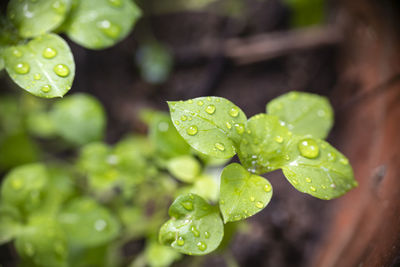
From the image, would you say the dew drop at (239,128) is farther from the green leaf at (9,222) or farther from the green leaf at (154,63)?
the green leaf at (154,63)

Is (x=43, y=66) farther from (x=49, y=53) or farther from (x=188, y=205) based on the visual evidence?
(x=188, y=205)

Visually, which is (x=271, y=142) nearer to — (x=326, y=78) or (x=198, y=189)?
(x=198, y=189)

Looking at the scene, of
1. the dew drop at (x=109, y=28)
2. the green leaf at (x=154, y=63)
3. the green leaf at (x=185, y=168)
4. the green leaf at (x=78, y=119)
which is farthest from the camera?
A: the green leaf at (x=154, y=63)

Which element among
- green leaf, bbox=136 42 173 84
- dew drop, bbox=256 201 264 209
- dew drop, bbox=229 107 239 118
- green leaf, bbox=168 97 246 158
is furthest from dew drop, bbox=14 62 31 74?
green leaf, bbox=136 42 173 84

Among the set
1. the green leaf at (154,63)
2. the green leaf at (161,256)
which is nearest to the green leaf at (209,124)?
the green leaf at (161,256)

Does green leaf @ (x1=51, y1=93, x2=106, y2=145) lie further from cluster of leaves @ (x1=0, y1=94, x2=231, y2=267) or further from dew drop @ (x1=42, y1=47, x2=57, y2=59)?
dew drop @ (x1=42, y1=47, x2=57, y2=59)

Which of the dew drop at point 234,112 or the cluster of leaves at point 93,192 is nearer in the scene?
the dew drop at point 234,112
